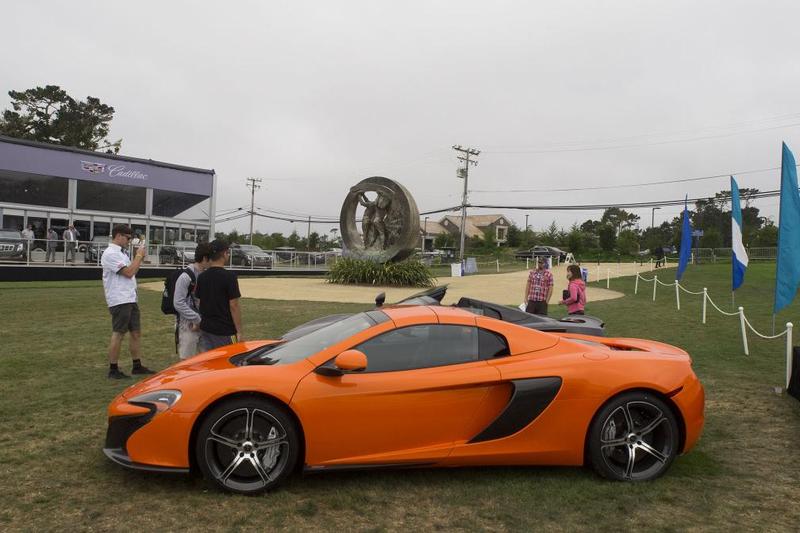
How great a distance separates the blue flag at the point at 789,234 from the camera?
738 centimetres

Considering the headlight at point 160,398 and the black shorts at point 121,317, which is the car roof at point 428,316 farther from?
the black shorts at point 121,317

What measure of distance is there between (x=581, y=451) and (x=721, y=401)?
3.00 m

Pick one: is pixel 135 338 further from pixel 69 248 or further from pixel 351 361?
pixel 69 248

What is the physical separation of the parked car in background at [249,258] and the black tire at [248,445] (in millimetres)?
27398

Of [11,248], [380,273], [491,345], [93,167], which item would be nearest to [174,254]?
[11,248]

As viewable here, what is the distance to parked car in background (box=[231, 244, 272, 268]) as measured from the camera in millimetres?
30438

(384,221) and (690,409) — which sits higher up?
(384,221)

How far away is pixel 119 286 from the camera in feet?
21.6

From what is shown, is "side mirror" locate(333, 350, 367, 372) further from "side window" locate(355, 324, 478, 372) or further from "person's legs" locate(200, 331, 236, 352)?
"person's legs" locate(200, 331, 236, 352)

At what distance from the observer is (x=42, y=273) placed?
2320 cm

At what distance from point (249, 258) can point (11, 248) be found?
10.8m

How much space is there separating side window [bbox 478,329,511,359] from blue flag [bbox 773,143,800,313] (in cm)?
517

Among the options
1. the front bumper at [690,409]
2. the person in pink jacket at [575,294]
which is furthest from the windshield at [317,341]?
the person in pink jacket at [575,294]

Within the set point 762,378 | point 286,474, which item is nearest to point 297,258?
point 762,378
